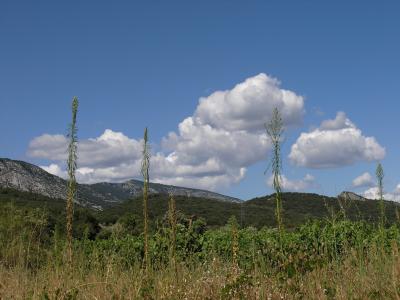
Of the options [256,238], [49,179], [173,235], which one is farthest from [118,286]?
[49,179]

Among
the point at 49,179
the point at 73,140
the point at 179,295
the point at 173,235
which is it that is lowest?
the point at 179,295

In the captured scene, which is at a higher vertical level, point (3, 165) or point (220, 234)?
point (3, 165)

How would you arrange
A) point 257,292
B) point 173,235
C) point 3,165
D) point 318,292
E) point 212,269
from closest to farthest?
point 173,235 → point 318,292 → point 257,292 → point 212,269 → point 3,165

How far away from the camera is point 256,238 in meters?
10.4

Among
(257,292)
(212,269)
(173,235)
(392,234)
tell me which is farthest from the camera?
(392,234)

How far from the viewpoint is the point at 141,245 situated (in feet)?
37.1

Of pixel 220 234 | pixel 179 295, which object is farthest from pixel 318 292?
pixel 220 234

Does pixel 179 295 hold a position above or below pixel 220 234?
below

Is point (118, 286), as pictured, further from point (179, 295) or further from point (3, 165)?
point (3, 165)

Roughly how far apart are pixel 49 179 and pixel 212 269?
403 feet

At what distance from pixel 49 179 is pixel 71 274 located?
123098mm

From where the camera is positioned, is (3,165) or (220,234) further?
(3,165)

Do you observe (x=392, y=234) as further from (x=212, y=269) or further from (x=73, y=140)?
(x=73, y=140)

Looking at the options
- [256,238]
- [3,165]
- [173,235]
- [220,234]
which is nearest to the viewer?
[173,235]
